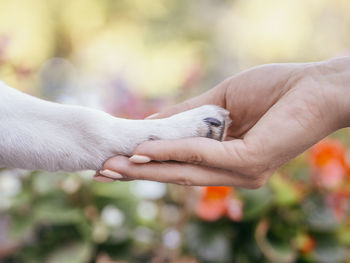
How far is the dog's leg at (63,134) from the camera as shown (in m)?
1.56

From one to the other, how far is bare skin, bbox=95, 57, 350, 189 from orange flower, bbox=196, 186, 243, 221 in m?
0.89

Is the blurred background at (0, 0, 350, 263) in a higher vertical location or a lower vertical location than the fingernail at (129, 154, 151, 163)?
lower

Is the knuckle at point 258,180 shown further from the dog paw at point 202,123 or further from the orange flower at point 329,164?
the orange flower at point 329,164

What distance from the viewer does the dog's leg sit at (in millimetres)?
1560

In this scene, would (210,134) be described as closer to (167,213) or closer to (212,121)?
(212,121)

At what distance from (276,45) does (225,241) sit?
719cm

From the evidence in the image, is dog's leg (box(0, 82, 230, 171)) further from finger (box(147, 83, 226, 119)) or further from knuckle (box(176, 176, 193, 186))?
finger (box(147, 83, 226, 119))

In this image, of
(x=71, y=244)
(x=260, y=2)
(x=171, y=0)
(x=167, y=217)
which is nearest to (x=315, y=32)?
(x=260, y=2)

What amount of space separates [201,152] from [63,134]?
18.6 inches

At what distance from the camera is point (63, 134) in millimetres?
1573

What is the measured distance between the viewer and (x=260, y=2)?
10.1m

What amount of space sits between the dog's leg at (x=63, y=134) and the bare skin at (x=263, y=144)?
0.21 ft

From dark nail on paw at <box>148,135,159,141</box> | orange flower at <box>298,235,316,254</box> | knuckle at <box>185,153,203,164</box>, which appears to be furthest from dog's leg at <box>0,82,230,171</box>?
orange flower at <box>298,235,316,254</box>

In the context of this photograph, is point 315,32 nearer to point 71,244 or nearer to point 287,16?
point 287,16
